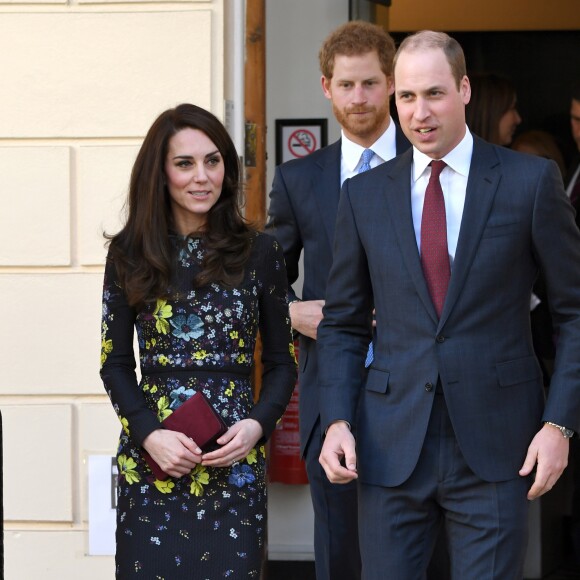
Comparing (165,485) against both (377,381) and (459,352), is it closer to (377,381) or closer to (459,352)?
(377,381)

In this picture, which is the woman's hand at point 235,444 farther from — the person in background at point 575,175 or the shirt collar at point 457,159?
the person in background at point 575,175

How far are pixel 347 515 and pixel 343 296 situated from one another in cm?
121

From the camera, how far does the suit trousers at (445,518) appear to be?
10.7 ft

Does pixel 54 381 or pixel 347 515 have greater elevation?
pixel 54 381

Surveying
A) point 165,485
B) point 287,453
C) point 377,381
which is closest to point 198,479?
point 165,485

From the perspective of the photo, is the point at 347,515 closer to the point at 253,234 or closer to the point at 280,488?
the point at 253,234

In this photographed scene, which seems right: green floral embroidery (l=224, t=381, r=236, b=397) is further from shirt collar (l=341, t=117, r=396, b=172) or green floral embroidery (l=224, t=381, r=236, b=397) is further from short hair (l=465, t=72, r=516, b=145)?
short hair (l=465, t=72, r=516, b=145)

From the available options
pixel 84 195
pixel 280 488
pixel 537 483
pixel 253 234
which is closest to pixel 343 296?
pixel 253 234

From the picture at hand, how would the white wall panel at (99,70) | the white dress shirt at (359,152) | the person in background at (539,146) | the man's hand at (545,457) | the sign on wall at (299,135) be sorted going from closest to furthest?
the man's hand at (545,457) → the white dress shirt at (359,152) → the white wall panel at (99,70) → the sign on wall at (299,135) → the person in background at (539,146)

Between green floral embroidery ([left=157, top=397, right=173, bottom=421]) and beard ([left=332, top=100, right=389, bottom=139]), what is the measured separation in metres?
1.32

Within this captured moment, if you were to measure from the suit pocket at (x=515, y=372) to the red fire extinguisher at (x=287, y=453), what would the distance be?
3.07 metres

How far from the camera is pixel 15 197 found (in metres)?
5.11

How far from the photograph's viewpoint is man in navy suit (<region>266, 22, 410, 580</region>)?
4402mm

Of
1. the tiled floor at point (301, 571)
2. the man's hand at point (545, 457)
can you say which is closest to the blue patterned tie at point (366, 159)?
the man's hand at point (545, 457)
